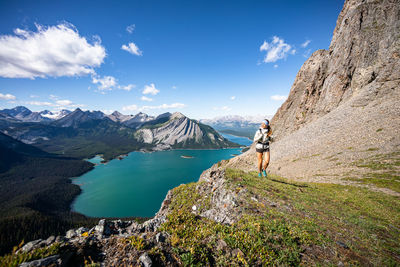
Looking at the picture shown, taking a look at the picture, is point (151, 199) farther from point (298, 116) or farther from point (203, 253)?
point (203, 253)

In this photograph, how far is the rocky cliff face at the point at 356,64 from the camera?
140ft

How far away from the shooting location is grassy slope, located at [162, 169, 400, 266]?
541 centimetres

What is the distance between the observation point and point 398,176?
59.8 feet

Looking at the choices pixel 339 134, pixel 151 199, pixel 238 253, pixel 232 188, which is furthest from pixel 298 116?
→ pixel 151 199

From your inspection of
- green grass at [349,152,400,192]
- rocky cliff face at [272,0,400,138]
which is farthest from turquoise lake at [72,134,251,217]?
green grass at [349,152,400,192]

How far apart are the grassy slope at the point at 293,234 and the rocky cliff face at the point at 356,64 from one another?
160 ft

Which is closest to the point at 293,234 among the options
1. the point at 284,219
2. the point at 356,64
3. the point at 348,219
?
the point at 284,219

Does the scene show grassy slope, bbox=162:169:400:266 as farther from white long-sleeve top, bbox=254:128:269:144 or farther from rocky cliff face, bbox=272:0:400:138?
rocky cliff face, bbox=272:0:400:138

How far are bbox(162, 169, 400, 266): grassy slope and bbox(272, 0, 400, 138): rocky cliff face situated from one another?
4892 centimetres

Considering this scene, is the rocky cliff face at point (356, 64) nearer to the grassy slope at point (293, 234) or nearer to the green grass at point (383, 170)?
the green grass at point (383, 170)

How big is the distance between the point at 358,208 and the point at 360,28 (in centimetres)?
7666

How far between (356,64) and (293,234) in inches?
2899

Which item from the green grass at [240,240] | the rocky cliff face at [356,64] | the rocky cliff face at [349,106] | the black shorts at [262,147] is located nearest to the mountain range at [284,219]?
the green grass at [240,240]

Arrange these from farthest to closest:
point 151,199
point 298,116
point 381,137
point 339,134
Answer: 1. point 151,199
2. point 298,116
3. point 339,134
4. point 381,137
